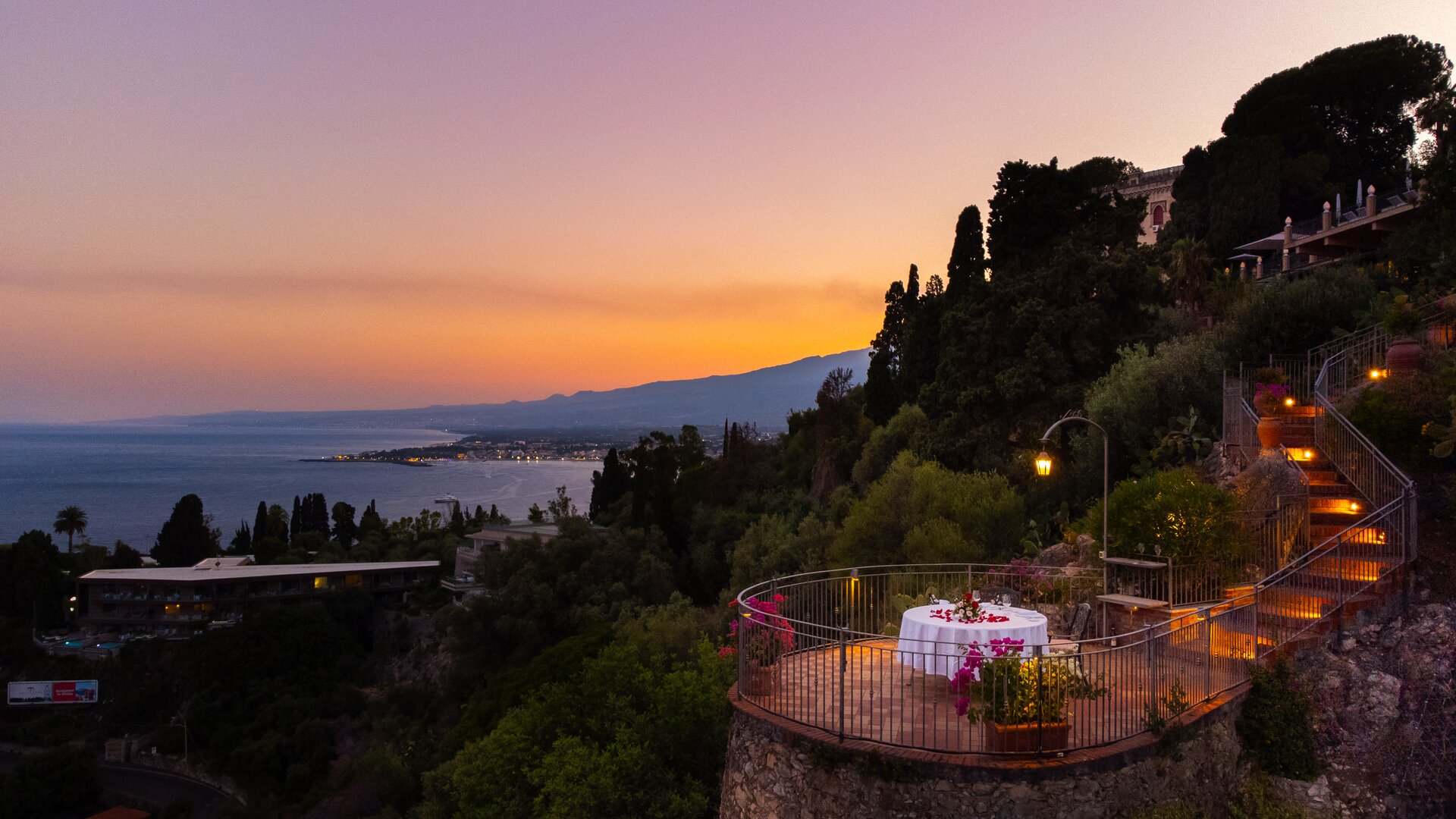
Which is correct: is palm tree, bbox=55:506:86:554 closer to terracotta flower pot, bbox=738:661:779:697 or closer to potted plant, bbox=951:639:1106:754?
terracotta flower pot, bbox=738:661:779:697

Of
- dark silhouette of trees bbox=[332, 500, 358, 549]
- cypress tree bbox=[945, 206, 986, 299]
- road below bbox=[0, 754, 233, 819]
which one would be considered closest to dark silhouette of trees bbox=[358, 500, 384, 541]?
dark silhouette of trees bbox=[332, 500, 358, 549]

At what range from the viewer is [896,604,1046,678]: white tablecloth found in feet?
26.3

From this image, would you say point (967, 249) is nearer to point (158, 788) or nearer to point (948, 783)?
point (948, 783)

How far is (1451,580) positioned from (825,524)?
78.3ft

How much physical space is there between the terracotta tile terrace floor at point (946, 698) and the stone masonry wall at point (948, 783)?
23cm

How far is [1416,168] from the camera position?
2033cm

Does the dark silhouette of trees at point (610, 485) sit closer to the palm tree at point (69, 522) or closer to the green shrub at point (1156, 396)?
the green shrub at point (1156, 396)

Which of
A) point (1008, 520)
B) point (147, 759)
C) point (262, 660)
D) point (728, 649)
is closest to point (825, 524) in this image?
point (1008, 520)

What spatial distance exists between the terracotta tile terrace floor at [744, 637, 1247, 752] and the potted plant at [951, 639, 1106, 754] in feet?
0.65

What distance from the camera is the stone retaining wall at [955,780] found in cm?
654

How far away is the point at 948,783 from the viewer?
662 centimetres

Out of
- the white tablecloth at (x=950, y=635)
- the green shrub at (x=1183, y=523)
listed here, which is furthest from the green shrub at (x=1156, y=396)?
the white tablecloth at (x=950, y=635)

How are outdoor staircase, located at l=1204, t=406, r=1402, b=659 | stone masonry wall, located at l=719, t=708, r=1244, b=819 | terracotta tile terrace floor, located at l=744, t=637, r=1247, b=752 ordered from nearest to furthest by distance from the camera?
stone masonry wall, located at l=719, t=708, r=1244, b=819 < terracotta tile terrace floor, located at l=744, t=637, r=1247, b=752 < outdoor staircase, located at l=1204, t=406, r=1402, b=659

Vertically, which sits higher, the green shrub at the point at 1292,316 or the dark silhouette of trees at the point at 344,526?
the green shrub at the point at 1292,316
